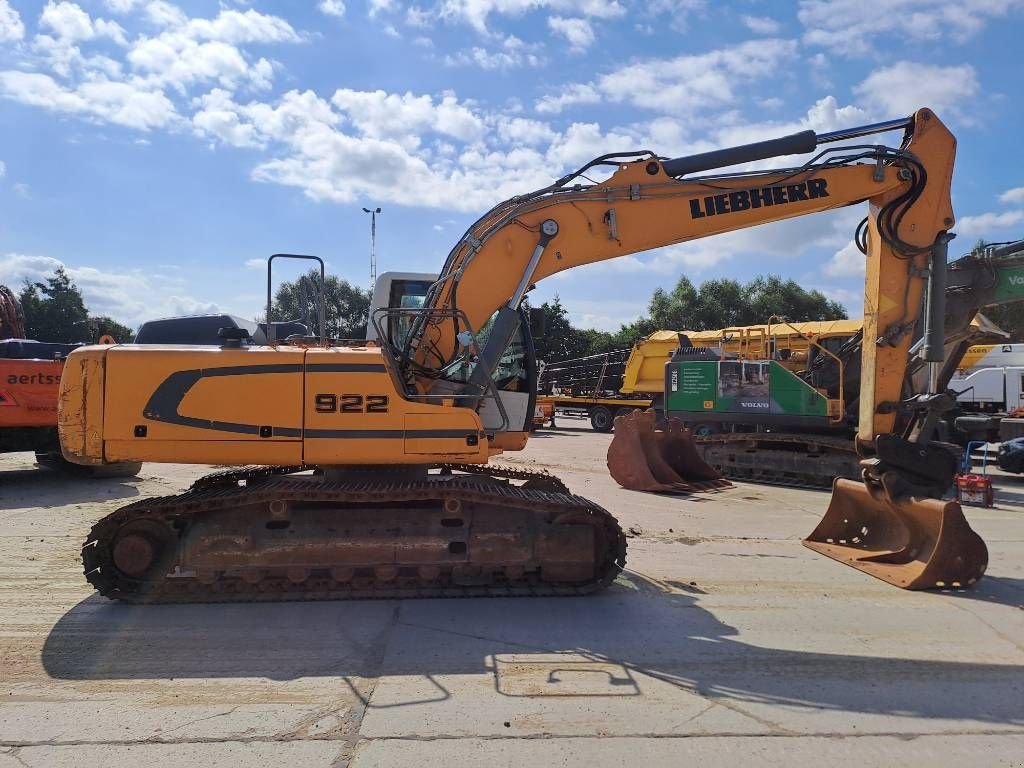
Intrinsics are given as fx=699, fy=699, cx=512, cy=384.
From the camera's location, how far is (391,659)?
14.1ft

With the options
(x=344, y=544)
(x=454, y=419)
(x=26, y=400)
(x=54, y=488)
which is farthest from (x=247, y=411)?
(x=26, y=400)

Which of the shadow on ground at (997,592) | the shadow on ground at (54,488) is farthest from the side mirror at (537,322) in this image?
the shadow on ground at (54,488)

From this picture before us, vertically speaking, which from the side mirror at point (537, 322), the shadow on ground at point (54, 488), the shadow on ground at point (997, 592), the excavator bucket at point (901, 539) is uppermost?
the side mirror at point (537, 322)

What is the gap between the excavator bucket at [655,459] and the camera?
1137cm

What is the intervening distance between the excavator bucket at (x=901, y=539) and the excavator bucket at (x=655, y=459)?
4036 mm

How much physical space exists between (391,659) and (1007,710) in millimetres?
3422

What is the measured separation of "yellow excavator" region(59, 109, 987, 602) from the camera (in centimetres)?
534

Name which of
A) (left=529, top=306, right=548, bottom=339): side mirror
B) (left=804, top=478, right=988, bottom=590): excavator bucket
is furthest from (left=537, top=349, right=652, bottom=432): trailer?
(left=529, top=306, right=548, bottom=339): side mirror

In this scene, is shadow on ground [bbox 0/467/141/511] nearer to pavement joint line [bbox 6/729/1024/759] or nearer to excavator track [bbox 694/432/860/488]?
pavement joint line [bbox 6/729/1024/759]

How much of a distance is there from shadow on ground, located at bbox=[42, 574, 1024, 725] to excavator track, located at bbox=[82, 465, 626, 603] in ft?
0.64

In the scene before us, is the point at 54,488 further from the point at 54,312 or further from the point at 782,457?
the point at 54,312

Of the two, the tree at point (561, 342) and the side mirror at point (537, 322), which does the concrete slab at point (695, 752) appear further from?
the tree at point (561, 342)

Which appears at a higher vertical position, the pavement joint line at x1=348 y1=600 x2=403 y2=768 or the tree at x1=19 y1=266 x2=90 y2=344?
the tree at x1=19 y1=266 x2=90 y2=344

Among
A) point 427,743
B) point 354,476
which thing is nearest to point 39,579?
point 354,476
